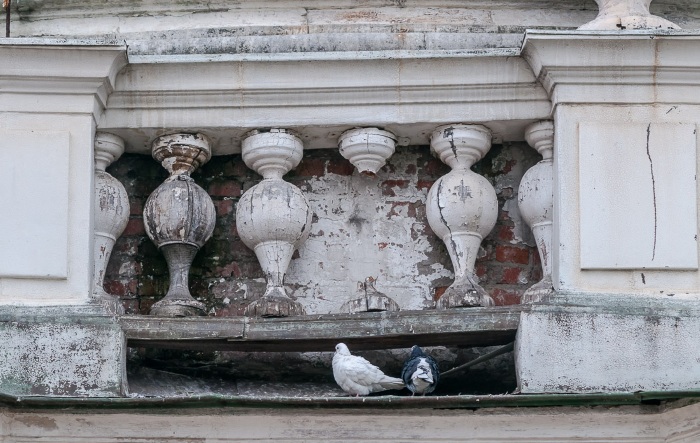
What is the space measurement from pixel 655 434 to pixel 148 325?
2.06 m

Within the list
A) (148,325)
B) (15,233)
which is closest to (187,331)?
(148,325)

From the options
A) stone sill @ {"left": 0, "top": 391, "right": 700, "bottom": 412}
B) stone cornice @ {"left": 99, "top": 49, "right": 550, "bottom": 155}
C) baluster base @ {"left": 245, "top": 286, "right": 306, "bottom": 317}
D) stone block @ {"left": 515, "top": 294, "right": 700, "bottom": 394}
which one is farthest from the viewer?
stone cornice @ {"left": 99, "top": 49, "right": 550, "bottom": 155}

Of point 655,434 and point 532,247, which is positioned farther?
point 532,247

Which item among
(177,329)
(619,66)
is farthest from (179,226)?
(619,66)

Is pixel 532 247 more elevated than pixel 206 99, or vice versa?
pixel 206 99

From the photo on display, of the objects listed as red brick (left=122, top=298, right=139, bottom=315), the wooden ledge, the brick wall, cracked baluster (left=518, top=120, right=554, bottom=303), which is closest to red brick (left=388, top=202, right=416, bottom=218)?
the brick wall

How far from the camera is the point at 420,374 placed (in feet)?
32.1

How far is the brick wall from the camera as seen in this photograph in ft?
33.9

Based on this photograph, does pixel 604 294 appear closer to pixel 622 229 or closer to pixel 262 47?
pixel 622 229

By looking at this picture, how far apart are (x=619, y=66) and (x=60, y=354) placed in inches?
100

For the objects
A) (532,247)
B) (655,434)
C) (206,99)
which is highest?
(206,99)

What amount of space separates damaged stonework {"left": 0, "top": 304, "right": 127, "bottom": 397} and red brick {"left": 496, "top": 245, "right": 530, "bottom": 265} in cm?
163

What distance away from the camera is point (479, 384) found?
33.6 feet

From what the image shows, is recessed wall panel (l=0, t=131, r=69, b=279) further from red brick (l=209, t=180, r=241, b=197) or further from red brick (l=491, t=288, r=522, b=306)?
red brick (l=491, t=288, r=522, b=306)
